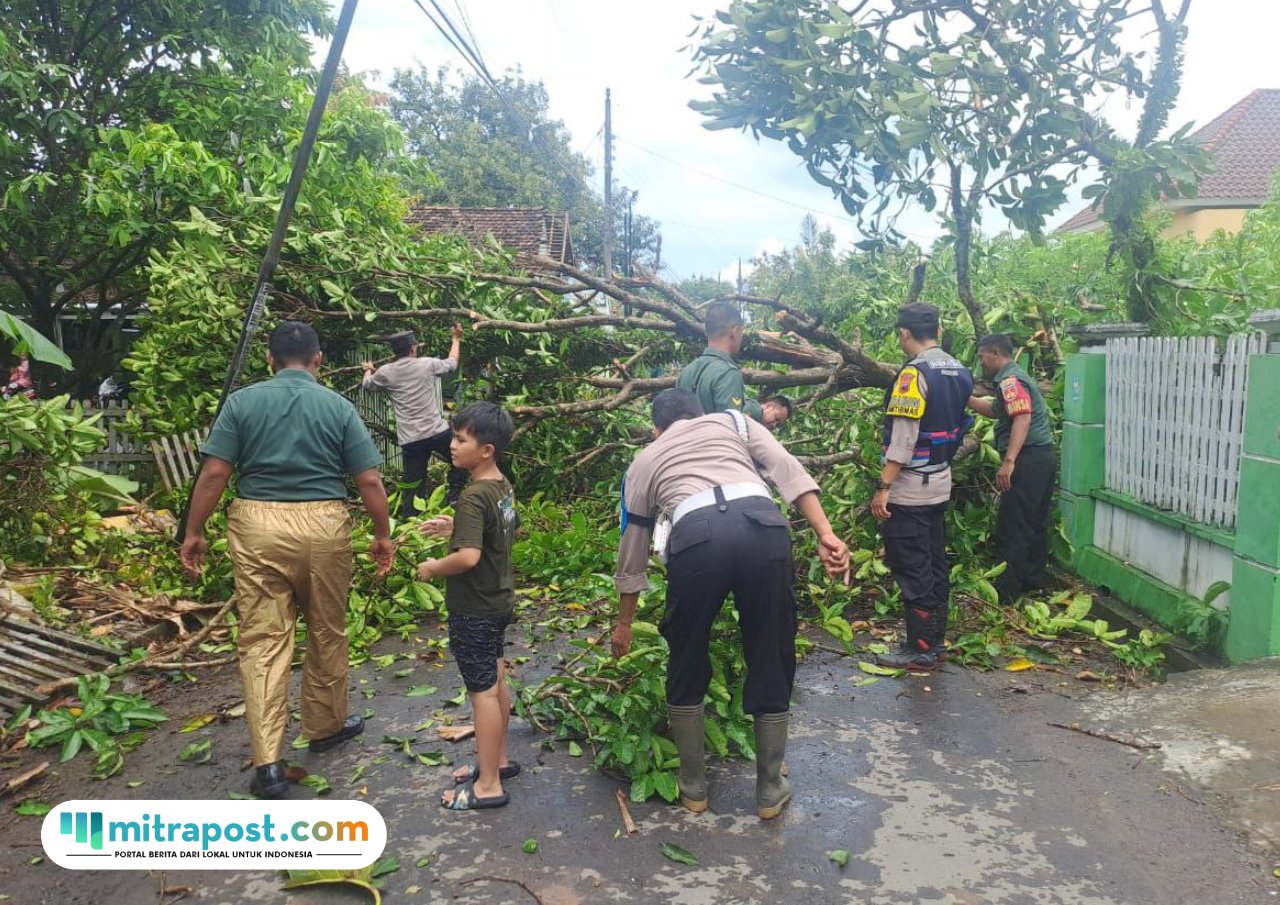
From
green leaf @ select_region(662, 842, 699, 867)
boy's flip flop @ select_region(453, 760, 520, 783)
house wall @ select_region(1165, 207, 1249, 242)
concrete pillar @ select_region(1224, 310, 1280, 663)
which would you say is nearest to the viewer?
green leaf @ select_region(662, 842, 699, 867)

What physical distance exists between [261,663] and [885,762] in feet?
8.58

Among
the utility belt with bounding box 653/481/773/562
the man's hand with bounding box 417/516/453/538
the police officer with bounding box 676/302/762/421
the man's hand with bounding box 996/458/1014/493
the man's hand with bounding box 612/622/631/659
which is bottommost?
the man's hand with bounding box 612/622/631/659

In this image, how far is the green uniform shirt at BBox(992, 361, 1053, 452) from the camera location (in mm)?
5707

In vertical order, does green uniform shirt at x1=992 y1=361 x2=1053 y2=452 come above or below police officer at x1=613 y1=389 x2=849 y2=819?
above

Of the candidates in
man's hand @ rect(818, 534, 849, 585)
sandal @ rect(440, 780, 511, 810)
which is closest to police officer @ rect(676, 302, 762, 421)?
man's hand @ rect(818, 534, 849, 585)

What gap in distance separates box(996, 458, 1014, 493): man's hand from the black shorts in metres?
3.79

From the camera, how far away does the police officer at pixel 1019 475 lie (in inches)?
227

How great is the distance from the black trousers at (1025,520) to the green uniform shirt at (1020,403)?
0.10 metres

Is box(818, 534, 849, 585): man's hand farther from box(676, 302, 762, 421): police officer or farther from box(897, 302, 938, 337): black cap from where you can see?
box(897, 302, 938, 337): black cap

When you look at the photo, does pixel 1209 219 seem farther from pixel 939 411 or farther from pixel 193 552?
pixel 193 552

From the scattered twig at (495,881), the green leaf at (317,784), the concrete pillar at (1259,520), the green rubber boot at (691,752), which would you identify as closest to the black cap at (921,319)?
the concrete pillar at (1259,520)

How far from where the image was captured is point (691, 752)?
11.0 feet

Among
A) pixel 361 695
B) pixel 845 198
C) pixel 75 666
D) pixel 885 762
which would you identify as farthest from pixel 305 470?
pixel 845 198

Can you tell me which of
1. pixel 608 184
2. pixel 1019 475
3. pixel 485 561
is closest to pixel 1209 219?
pixel 608 184
